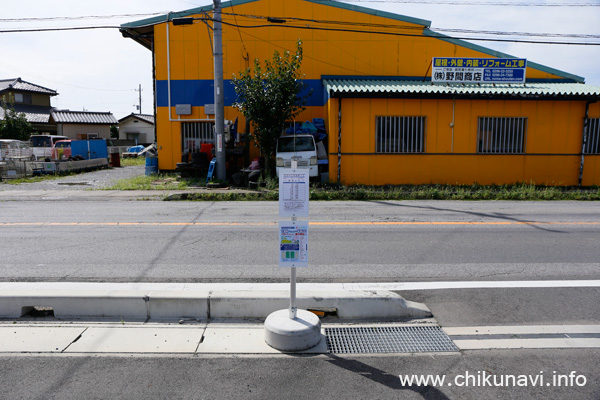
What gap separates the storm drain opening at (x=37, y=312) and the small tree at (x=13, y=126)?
122ft

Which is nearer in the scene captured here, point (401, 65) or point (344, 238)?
point (344, 238)

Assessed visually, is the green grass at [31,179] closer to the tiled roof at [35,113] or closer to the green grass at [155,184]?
the green grass at [155,184]

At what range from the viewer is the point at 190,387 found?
11.5 feet

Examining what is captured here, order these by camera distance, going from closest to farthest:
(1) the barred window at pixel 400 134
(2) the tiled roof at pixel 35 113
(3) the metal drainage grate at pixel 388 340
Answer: (3) the metal drainage grate at pixel 388 340, (1) the barred window at pixel 400 134, (2) the tiled roof at pixel 35 113

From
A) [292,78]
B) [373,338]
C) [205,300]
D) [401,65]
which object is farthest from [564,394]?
[401,65]

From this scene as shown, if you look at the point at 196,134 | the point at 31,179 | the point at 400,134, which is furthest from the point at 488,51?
the point at 31,179

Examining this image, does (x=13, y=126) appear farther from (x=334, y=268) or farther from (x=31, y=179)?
(x=334, y=268)

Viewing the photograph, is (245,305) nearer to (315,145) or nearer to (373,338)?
(373,338)

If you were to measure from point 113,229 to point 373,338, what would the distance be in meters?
6.56

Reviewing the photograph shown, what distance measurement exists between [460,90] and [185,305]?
51.5ft

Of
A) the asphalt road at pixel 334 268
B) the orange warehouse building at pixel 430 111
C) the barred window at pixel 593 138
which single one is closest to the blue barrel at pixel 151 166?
the orange warehouse building at pixel 430 111

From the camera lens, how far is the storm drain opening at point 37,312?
4877 millimetres

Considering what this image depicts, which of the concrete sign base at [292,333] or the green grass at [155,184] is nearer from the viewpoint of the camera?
the concrete sign base at [292,333]

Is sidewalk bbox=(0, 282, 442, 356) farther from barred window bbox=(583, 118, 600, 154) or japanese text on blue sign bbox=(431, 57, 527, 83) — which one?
barred window bbox=(583, 118, 600, 154)
